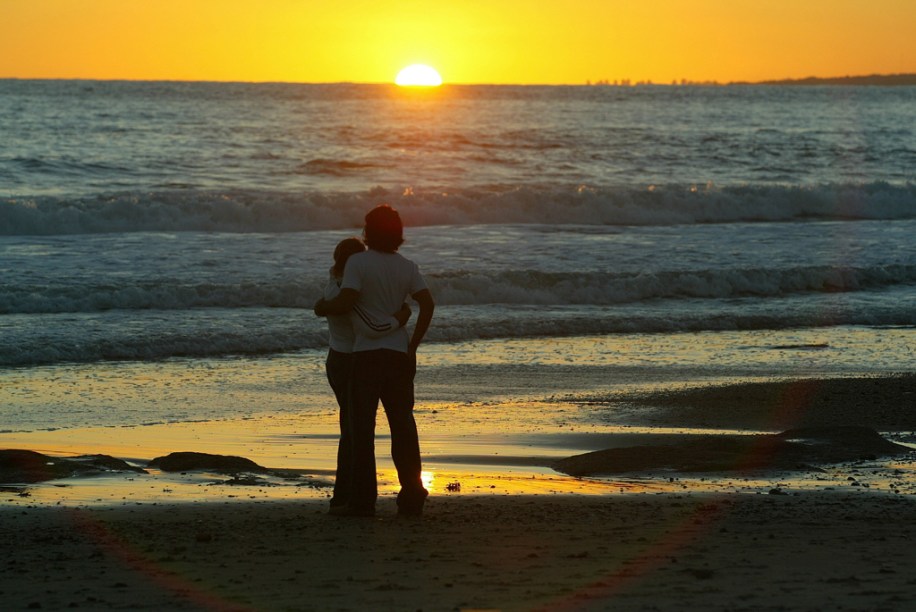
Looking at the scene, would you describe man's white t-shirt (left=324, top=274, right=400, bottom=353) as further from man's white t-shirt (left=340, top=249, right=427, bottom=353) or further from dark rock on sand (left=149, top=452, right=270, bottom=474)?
dark rock on sand (left=149, top=452, right=270, bottom=474)

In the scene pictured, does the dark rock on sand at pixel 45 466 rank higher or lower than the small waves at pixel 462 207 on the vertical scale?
lower

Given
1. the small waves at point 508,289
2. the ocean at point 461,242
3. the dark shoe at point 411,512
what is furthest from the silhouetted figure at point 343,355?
the small waves at point 508,289

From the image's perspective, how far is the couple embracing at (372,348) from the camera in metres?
6.34

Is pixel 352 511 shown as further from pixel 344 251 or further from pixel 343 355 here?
pixel 344 251

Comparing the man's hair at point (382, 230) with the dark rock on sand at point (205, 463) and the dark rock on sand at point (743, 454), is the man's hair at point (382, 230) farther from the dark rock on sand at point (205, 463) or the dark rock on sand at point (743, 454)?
the dark rock on sand at point (743, 454)

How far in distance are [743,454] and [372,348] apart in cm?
305

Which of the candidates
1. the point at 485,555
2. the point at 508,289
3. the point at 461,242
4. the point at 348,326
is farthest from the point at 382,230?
the point at 461,242

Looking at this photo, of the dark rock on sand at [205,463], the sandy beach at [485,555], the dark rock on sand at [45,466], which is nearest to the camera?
the sandy beach at [485,555]

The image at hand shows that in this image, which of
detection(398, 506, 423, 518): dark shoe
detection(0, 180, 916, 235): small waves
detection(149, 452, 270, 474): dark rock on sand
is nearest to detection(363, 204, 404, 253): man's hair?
detection(398, 506, 423, 518): dark shoe

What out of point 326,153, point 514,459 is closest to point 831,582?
point 514,459

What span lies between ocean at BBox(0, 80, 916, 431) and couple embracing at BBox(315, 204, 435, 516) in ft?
12.9

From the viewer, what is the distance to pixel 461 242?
Result: 24.4 metres

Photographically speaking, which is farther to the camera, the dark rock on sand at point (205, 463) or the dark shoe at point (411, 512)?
the dark rock on sand at point (205, 463)

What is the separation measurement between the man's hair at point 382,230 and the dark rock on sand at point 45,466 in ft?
7.83
